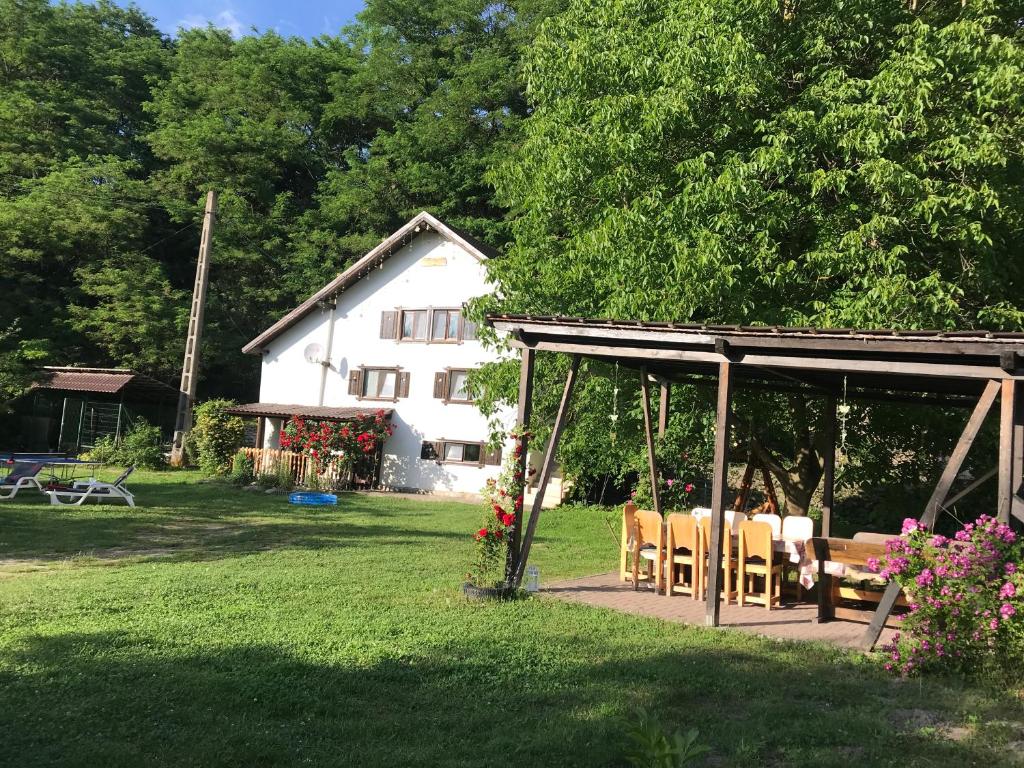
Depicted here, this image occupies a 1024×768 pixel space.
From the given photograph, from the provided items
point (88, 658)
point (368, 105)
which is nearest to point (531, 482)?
point (88, 658)

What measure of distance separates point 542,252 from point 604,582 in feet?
18.8

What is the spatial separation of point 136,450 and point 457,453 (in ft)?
32.7

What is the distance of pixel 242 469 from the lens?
21875 mm

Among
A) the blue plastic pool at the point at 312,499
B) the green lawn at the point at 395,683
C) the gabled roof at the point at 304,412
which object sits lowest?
the green lawn at the point at 395,683

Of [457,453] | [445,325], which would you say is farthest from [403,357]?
[457,453]

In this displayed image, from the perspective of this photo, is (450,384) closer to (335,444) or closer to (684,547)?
(335,444)

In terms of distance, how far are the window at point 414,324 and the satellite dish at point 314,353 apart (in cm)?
299

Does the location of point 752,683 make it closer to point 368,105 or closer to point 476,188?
point 476,188

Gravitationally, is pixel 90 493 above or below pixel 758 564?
below

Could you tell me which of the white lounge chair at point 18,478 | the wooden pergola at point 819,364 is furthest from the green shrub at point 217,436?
the wooden pergola at point 819,364

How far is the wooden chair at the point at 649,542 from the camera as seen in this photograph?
29.3ft

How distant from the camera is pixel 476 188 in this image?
34.7m

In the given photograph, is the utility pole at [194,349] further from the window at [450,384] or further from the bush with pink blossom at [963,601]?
the bush with pink blossom at [963,601]

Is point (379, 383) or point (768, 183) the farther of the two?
point (379, 383)
